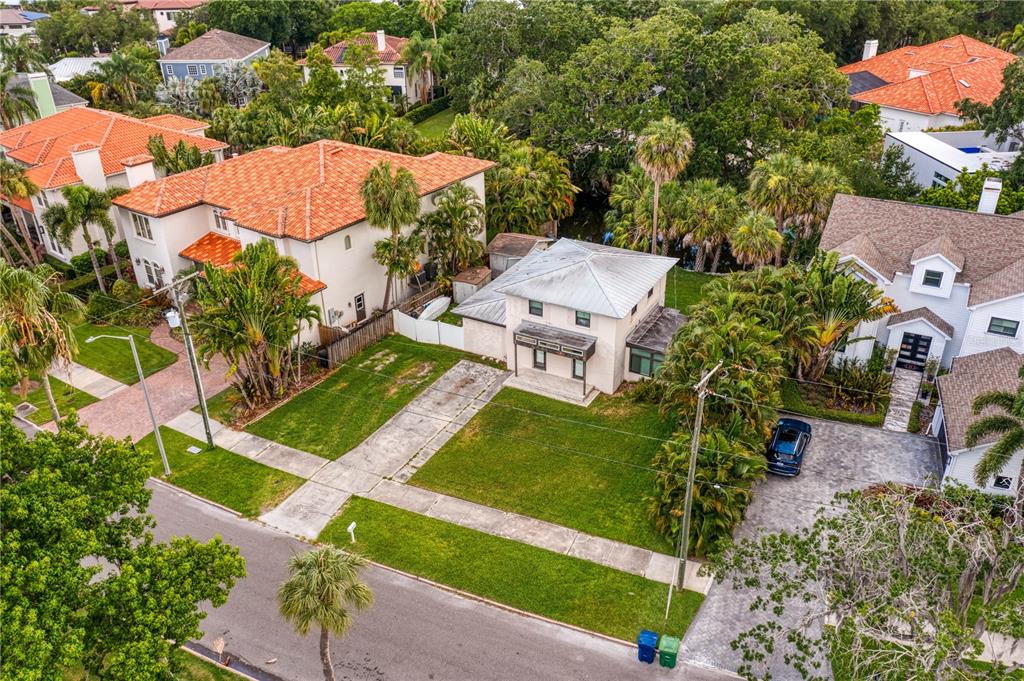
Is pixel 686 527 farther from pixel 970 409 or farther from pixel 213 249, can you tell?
pixel 213 249

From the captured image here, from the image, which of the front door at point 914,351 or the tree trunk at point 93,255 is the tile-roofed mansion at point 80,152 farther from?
the front door at point 914,351

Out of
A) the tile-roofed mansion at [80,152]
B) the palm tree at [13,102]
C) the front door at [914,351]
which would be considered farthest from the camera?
the palm tree at [13,102]

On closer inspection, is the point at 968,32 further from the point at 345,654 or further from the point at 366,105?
the point at 345,654

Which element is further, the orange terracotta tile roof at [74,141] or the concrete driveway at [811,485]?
the orange terracotta tile roof at [74,141]

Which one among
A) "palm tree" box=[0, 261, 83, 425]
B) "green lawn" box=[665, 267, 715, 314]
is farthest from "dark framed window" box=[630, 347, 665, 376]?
"palm tree" box=[0, 261, 83, 425]

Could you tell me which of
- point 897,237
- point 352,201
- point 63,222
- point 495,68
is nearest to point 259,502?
point 352,201

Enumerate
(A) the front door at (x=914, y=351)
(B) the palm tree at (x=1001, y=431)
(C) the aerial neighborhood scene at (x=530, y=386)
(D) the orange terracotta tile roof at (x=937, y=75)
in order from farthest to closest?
(D) the orange terracotta tile roof at (x=937, y=75) < (A) the front door at (x=914, y=351) < (B) the palm tree at (x=1001, y=431) < (C) the aerial neighborhood scene at (x=530, y=386)

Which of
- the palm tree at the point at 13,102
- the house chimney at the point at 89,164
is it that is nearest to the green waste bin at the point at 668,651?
the house chimney at the point at 89,164

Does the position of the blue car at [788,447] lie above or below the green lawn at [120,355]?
above

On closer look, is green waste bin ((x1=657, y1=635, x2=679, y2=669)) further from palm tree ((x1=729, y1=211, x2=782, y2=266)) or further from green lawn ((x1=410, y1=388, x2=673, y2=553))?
palm tree ((x1=729, y1=211, x2=782, y2=266))
